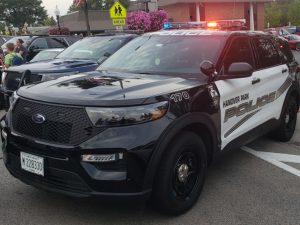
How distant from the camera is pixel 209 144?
11.9ft

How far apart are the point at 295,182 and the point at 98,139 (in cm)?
254

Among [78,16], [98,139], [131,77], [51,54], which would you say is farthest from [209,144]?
[78,16]

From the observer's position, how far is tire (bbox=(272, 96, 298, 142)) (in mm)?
5316

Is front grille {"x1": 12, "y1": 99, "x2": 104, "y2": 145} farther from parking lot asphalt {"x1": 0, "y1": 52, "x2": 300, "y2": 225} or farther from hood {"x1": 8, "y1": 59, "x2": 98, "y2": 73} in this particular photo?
hood {"x1": 8, "y1": 59, "x2": 98, "y2": 73}

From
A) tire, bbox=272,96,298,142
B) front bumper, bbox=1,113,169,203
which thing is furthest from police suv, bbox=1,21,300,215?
tire, bbox=272,96,298,142

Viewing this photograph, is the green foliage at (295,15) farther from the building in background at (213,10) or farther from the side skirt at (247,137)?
the side skirt at (247,137)

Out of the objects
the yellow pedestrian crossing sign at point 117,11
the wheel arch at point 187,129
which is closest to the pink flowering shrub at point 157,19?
the yellow pedestrian crossing sign at point 117,11

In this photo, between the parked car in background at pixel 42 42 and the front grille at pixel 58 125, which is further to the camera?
the parked car in background at pixel 42 42

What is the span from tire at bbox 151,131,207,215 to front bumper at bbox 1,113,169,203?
0.18 meters

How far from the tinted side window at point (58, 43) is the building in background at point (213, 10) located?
1203 inches

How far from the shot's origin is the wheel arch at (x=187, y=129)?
9.32 ft

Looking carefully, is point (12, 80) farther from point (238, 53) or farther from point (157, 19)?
point (157, 19)

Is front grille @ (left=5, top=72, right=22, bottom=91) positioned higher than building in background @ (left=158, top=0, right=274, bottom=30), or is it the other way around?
building in background @ (left=158, top=0, right=274, bottom=30)

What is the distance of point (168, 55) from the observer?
417 cm
